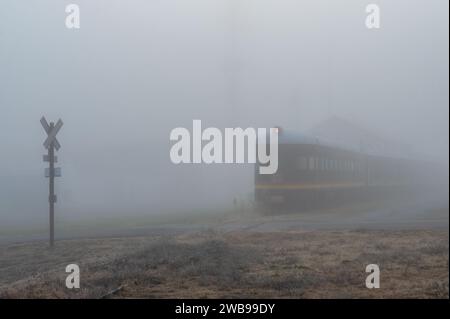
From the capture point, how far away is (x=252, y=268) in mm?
11359

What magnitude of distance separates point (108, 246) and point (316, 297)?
9806mm

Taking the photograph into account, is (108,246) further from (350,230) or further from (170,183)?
(170,183)

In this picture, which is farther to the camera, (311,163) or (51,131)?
(311,163)

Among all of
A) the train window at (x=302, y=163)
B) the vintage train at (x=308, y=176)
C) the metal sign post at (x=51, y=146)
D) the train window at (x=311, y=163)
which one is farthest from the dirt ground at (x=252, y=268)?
the train window at (x=311, y=163)

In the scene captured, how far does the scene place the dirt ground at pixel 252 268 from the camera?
916 cm

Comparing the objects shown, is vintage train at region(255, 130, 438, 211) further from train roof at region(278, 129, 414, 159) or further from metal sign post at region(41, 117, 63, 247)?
metal sign post at region(41, 117, 63, 247)

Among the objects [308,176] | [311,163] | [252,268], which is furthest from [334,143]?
[252,268]

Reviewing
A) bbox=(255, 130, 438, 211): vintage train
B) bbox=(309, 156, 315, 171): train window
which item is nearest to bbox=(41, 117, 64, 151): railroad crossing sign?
bbox=(255, 130, 438, 211): vintage train

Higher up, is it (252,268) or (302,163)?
(302,163)

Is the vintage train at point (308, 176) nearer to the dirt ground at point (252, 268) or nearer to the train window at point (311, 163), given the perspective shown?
the train window at point (311, 163)

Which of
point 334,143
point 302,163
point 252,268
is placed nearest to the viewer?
point 252,268

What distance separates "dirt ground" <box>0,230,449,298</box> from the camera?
9.16m

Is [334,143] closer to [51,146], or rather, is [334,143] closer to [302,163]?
[302,163]
